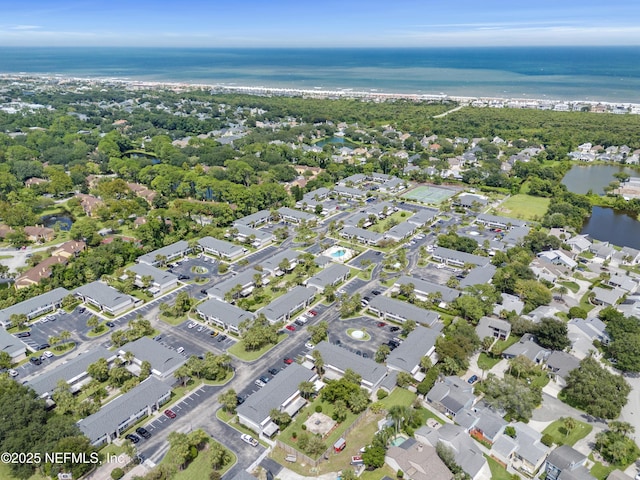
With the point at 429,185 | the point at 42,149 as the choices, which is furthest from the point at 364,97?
the point at 42,149

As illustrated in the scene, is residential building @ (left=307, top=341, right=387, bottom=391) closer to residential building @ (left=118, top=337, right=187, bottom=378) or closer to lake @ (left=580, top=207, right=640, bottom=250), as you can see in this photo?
residential building @ (left=118, top=337, right=187, bottom=378)

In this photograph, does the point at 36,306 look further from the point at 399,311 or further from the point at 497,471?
the point at 497,471

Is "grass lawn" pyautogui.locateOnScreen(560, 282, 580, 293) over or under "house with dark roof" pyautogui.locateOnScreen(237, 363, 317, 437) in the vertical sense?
over

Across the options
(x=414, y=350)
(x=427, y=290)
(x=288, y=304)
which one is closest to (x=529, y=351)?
(x=414, y=350)

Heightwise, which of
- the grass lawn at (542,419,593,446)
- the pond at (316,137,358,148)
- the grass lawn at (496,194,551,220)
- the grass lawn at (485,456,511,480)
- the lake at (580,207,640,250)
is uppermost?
the pond at (316,137,358,148)

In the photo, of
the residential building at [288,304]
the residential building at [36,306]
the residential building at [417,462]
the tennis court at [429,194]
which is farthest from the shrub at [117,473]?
the tennis court at [429,194]

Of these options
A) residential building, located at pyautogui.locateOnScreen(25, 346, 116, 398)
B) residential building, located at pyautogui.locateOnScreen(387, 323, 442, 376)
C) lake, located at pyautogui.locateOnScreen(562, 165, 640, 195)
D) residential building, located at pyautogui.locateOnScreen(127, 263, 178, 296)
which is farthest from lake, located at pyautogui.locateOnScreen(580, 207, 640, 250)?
residential building, located at pyautogui.locateOnScreen(25, 346, 116, 398)

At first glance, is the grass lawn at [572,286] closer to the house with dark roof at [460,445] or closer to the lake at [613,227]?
the lake at [613,227]
